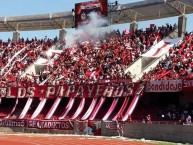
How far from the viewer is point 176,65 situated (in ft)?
117

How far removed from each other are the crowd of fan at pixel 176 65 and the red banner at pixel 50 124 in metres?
6.78

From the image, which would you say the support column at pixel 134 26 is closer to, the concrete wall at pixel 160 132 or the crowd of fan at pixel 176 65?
the crowd of fan at pixel 176 65

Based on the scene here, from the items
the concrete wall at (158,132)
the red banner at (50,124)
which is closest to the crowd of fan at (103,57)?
the red banner at (50,124)

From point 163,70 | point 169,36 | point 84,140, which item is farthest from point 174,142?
point 169,36

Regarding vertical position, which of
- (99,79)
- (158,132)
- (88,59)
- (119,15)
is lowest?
(158,132)

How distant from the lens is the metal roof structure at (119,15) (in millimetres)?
45125

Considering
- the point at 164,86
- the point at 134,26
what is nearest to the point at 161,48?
the point at 134,26

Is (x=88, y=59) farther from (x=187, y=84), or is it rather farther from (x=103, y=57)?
(x=187, y=84)

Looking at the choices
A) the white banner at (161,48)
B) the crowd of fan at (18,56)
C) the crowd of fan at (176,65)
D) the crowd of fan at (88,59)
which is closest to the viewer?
the crowd of fan at (176,65)

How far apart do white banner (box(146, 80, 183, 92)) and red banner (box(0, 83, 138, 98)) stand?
1360mm

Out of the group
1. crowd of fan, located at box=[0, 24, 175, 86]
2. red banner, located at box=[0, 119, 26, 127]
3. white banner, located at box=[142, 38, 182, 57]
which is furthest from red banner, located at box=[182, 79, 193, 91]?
red banner, located at box=[0, 119, 26, 127]

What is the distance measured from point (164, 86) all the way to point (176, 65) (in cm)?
297

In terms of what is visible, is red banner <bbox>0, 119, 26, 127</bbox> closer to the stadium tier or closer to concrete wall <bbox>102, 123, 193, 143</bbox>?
the stadium tier

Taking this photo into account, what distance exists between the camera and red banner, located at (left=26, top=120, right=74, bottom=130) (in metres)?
36.8
